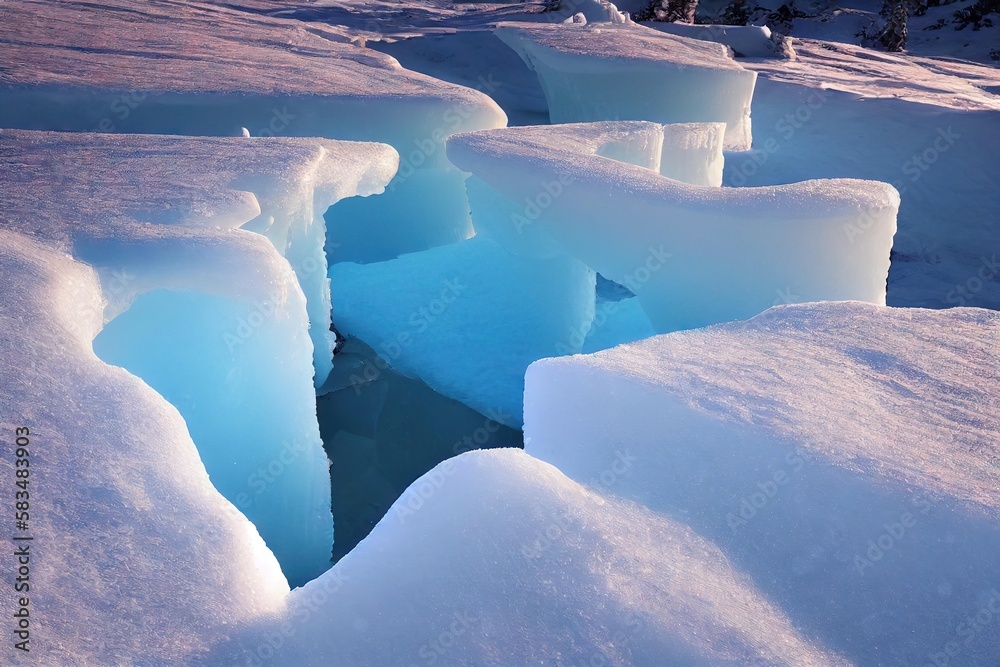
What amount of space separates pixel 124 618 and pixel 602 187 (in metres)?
2.42

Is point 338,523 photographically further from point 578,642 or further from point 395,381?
point 578,642

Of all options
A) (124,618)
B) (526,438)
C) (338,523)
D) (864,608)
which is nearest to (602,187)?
(526,438)

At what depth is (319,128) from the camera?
459 cm

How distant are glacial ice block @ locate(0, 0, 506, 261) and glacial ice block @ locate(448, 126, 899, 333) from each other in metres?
1.43

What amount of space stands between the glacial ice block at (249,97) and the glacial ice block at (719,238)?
1.43 metres

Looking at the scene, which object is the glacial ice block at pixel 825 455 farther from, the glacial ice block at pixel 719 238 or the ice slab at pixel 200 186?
the ice slab at pixel 200 186

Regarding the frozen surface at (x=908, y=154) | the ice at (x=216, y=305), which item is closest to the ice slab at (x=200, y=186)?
the ice at (x=216, y=305)

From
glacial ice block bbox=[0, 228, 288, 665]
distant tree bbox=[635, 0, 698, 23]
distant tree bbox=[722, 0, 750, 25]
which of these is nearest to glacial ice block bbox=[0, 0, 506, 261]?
glacial ice block bbox=[0, 228, 288, 665]

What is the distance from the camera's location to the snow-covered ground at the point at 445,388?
1.51m

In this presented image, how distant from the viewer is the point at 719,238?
3.23 m

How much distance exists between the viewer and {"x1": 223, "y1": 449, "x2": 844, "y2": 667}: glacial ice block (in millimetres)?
1444

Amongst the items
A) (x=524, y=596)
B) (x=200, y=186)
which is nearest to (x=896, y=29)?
(x=200, y=186)

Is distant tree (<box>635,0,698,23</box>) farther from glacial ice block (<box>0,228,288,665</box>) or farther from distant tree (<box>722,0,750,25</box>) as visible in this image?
glacial ice block (<box>0,228,288,665</box>)

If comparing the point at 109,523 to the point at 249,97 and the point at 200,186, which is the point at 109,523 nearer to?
the point at 200,186
